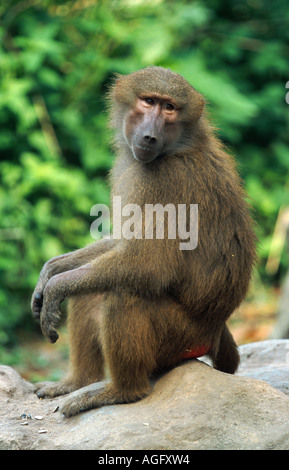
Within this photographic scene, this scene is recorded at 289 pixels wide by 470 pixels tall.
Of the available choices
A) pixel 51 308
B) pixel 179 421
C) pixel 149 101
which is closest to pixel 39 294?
pixel 51 308

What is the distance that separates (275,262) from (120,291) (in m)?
5.77

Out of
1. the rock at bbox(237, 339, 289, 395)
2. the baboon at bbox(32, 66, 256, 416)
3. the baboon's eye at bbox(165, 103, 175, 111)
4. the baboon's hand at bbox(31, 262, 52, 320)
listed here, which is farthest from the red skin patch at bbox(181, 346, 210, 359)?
the baboon's eye at bbox(165, 103, 175, 111)

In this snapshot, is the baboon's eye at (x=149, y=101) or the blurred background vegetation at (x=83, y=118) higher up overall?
the baboon's eye at (x=149, y=101)

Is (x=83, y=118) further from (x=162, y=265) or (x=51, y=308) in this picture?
(x=162, y=265)

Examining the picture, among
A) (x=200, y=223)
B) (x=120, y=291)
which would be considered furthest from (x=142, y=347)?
(x=200, y=223)

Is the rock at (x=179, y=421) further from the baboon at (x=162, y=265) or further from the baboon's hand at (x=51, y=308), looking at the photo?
the baboon's hand at (x=51, y=308)

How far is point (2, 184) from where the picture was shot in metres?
7.50

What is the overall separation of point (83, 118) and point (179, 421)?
538 cm

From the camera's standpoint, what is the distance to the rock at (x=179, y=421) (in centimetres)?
331

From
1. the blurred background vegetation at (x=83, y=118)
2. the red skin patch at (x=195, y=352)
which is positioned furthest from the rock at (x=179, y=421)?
the blurred background vegetation at (x=83, y=118)

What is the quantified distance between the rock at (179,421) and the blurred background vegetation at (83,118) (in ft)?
9.56

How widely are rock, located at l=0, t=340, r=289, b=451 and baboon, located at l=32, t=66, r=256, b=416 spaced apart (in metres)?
0.13

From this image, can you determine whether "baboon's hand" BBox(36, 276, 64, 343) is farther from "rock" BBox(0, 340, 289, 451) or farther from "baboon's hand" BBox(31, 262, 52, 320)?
"rock" BBox(0, 340, 289, 451)

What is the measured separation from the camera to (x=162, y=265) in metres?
3.60
